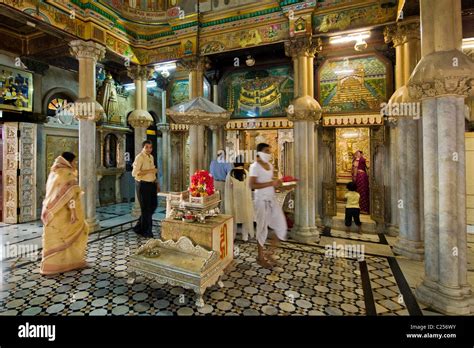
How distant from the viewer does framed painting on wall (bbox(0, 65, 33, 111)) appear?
7.38 m

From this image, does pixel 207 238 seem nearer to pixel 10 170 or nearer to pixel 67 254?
pixel 67 254

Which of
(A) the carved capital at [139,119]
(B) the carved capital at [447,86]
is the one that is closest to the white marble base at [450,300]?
(B) the carved capital at [447,86]

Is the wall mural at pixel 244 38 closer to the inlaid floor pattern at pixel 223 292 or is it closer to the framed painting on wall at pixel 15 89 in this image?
the inlaid floor pattern at pixel 223 292

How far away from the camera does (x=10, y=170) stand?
7.57 m

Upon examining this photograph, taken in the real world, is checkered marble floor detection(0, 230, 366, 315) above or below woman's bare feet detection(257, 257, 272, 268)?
below

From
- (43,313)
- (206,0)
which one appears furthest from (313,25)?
(43,313)

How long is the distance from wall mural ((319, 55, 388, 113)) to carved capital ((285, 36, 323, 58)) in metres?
1.38

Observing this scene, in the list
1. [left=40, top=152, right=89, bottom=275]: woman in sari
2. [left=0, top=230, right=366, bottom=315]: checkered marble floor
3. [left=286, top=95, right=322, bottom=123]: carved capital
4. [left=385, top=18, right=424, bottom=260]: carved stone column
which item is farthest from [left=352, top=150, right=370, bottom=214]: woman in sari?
[left=40, top=152, right=89, bottom=275]: woman in sari

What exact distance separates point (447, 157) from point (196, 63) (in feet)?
21.4

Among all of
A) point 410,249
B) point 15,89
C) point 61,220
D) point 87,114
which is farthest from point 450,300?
point 15,89

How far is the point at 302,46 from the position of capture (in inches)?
240

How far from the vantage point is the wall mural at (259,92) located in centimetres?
800

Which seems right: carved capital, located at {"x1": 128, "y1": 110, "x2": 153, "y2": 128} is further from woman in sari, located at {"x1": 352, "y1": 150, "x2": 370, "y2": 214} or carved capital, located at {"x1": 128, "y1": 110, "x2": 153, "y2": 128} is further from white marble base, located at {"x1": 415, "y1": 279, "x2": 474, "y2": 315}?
white marble base, located at {"x1": 415, "y1": 279, "x2": 474, "y2": 315}

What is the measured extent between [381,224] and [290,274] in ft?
14.1
